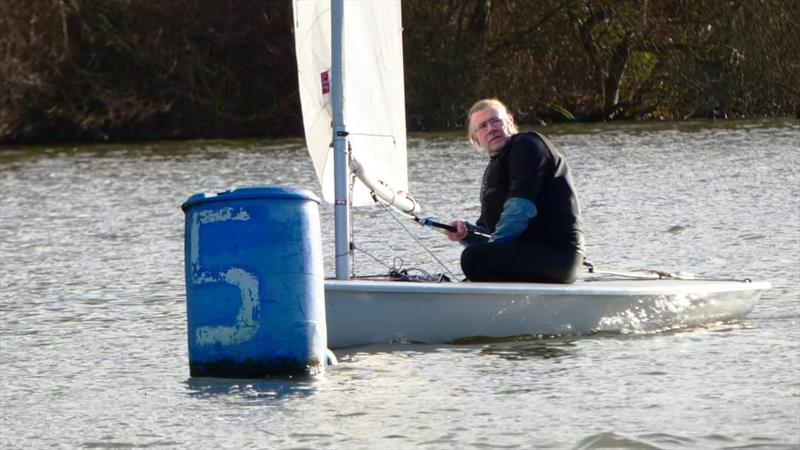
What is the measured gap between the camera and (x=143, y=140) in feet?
125

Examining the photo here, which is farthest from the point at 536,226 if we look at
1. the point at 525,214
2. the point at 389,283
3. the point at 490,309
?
the point at 389,283

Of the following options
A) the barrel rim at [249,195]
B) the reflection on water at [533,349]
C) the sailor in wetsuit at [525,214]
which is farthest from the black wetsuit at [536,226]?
the barrel rim at [249,195]

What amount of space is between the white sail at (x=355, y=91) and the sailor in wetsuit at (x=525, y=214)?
1.00 metres

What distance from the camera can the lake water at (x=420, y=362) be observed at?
751cm

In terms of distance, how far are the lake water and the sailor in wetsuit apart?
1.25 ft

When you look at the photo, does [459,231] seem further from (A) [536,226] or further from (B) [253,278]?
(B) [253,278]

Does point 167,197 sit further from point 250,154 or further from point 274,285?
point 274,285

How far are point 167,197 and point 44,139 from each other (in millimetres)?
16649

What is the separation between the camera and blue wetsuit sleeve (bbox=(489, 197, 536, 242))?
9.55 m

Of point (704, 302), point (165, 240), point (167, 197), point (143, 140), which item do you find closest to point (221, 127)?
point (143, 140)

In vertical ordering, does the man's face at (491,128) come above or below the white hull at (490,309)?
above

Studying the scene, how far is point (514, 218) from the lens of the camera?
9.58 m

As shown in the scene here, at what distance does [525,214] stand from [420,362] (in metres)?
0.95

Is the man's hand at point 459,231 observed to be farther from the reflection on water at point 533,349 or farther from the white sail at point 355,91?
the white sail at point 355,91
